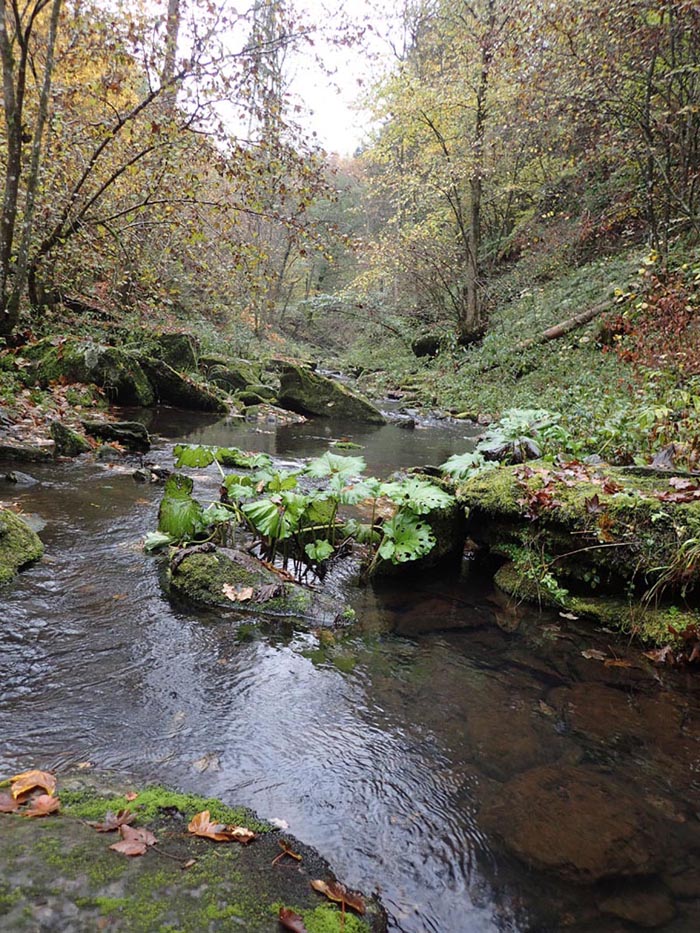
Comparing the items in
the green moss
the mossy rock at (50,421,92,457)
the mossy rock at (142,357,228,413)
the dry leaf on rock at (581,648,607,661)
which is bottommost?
the dry leaf on rock at (581,648,607,661)

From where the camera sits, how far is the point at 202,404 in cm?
1326

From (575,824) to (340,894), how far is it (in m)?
1.10

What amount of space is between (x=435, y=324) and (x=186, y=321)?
31.0ft

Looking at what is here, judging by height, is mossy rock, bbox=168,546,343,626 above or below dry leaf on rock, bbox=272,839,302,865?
above

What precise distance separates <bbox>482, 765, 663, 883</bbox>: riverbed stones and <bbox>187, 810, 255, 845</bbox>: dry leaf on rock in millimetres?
1024

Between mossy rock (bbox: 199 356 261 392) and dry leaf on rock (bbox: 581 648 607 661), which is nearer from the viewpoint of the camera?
dry leaf on rock (bbox: 581 648 607 661)

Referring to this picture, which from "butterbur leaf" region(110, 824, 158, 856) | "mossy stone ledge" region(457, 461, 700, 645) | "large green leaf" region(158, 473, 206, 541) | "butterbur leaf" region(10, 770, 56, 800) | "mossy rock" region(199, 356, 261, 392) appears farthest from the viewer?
"mossy rock" region(199, 356, 261, 392)

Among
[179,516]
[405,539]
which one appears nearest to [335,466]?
[405,539]

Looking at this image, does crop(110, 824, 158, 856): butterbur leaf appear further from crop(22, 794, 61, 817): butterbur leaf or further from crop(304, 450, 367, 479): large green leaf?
crop(304, 450, 367, 479): large green leaf

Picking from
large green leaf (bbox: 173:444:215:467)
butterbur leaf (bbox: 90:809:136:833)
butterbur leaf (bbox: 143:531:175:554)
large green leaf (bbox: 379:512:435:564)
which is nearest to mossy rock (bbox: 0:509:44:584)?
butterbur leaf (bbox: 143:531:175:554)

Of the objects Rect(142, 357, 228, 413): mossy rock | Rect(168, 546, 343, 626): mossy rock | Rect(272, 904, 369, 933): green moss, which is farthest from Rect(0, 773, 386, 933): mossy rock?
Rect(142, 357, 228, 413): mossy rock

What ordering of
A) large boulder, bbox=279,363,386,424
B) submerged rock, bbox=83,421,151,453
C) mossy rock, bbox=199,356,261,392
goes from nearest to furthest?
submerged rock, bbox=83,421,151,453
large boulder, bbox=279,363,386,424
mossy rock, bbox=199,356,261,392

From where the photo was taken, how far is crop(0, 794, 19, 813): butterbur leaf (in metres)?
1.81

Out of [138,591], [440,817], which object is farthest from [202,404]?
[440,817]
